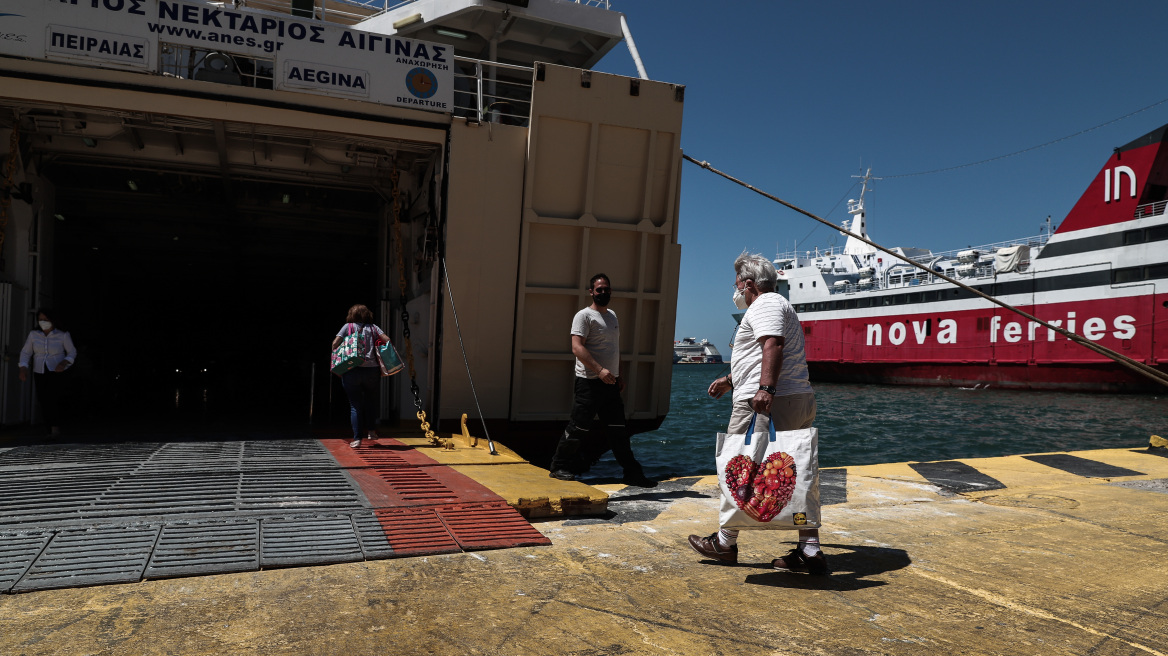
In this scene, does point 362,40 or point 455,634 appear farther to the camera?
point 362,40

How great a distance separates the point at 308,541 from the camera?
11.2 ft

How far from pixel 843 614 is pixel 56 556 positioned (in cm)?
332

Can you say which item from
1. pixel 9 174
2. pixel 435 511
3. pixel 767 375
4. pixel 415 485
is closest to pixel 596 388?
pixel 415 485

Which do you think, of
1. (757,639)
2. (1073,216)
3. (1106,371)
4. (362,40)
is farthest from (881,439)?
(1073,216)

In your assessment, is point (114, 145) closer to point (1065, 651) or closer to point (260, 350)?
point (1065, 651)

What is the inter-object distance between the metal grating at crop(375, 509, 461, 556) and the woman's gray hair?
200 centimetres

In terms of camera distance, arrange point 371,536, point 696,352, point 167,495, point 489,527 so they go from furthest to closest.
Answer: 1. point 696,352
2. point 167,495
3. point 489,527
4. point 371,536

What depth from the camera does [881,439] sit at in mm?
15750

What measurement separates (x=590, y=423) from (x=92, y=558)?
11.1 feet

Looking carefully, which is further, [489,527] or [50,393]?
[50,393]

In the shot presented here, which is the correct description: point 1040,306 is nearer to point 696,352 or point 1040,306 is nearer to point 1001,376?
point 1001,376

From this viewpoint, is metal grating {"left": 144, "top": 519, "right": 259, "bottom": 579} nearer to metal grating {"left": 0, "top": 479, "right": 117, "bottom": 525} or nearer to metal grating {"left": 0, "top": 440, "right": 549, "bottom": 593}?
metal grating {"left": 0, "top": 440, "right": 549, "bottom": 593}

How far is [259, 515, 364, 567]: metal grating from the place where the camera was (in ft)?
10.4

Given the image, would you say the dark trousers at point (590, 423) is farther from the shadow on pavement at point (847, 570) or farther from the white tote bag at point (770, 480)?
the white tote bag at point (770, 480)
